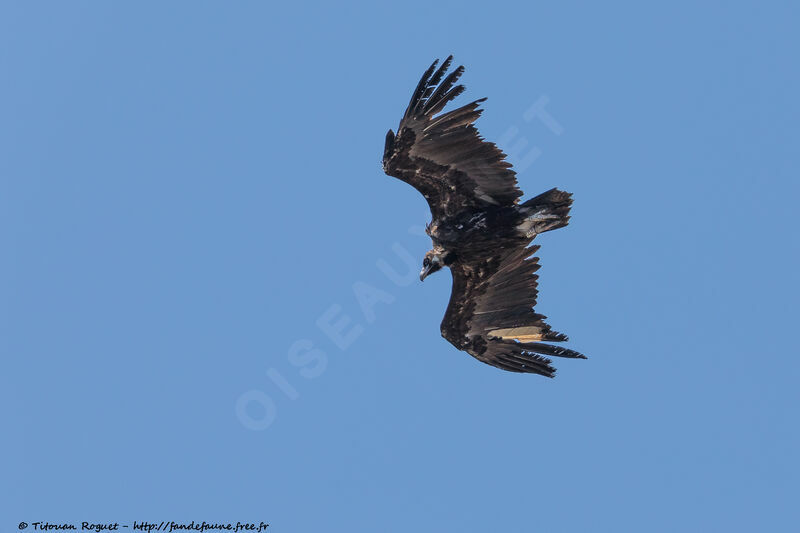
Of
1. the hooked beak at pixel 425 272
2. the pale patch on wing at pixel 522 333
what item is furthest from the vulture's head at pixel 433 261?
the pale patch on wing at pixel 522 333

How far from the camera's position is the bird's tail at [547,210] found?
58.7 feet

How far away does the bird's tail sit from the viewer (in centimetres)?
1791

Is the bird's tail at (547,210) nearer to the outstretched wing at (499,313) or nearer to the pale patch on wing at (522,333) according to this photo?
the outstretched wing at (499,313)

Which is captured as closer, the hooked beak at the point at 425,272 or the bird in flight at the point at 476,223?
the bird in flight at the point at 476,223

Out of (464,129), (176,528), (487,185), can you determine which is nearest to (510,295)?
(487,185)

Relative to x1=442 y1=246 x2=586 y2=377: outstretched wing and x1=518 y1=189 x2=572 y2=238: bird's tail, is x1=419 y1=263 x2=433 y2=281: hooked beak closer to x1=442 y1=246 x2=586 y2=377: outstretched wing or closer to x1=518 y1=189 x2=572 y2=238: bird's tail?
x1=442 y1=246 x2=586 y2=377: outstretched wing

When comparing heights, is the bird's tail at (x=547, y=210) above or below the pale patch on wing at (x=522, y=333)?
above

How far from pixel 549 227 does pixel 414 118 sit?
314cm

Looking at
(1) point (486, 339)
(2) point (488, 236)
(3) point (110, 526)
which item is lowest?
(3) point (110, 526)

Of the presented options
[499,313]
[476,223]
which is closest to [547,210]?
[476,223]

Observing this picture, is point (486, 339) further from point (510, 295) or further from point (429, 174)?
point (429, 174)

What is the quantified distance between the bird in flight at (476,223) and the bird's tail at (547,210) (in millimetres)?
18

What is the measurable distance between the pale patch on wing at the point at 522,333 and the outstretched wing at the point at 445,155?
2.50 m

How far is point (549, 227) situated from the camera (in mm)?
18203
